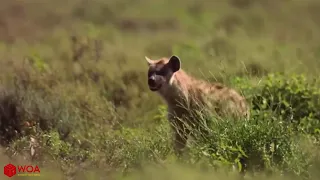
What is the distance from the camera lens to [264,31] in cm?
2303

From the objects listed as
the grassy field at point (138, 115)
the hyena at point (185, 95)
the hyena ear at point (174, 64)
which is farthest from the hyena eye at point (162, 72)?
the grassy field at point (138, 115)

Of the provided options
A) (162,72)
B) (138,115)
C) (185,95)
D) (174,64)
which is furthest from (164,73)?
(138,115)

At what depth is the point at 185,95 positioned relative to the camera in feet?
29.0

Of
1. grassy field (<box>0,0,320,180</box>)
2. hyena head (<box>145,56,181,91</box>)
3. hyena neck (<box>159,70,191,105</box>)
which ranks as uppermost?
hyena head (<box>145,56,181,91</box>)

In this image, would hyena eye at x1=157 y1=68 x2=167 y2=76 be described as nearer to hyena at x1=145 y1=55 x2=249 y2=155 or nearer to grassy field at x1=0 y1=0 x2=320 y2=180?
hyena at x1=145 y1=55 x2=249 y2=155

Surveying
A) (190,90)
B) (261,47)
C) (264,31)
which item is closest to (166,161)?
(190,90)

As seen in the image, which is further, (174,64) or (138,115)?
(138,115)

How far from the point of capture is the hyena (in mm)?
8477

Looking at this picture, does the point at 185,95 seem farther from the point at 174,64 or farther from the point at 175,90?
the point at 174,64

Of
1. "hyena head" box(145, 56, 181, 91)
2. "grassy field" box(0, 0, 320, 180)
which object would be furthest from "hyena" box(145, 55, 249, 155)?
"grassy field" box(0, 0, 320, 180)

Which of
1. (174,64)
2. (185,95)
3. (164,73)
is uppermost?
(174,64)

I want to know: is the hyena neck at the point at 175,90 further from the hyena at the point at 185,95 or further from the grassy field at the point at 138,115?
the grassy field at the point at 138,115

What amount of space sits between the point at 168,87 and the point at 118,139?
4.36 feet

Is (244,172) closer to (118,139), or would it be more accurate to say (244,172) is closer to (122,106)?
(118,139)
